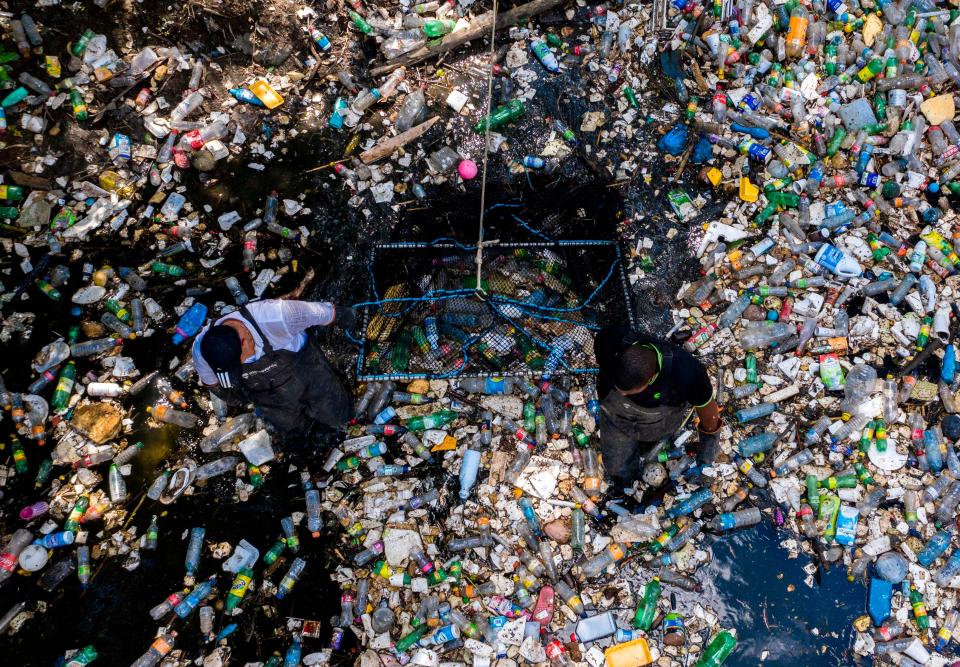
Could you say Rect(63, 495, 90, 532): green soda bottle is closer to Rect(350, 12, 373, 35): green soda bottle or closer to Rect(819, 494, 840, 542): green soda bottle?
Rect(350, 12, 373, 35): green soda bottle

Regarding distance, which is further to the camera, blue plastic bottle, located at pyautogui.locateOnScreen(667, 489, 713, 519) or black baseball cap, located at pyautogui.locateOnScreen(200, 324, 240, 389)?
blue plastic bottle, located at pyautogui.locateOnScreen(667, 489, 713, 519)

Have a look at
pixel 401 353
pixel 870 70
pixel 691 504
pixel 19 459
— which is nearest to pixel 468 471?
pixel 401 353

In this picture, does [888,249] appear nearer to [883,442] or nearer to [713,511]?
[883,442]

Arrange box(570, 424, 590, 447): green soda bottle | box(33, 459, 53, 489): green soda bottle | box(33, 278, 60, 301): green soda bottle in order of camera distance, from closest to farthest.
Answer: box(33, 459, 53, 489): green soda bottle → box(570, 424, 590, 447): green soda bottle → box(33, 278, 60, 301): green soda bottle

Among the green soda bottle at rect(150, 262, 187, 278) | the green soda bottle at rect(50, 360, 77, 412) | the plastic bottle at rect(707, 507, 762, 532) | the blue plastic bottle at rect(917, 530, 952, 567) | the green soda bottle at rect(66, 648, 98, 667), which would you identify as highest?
the green soda bottle at rect(150, 262, 187, 278)

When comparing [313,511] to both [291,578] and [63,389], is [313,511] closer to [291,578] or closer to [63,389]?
[291,578]

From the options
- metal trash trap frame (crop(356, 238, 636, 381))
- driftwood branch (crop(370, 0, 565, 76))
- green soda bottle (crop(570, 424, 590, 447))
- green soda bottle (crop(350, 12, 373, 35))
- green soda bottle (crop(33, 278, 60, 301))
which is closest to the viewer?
green soda bottle (crop(570, 424, 590, 447))

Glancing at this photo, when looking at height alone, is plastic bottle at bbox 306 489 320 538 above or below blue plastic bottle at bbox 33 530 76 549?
below

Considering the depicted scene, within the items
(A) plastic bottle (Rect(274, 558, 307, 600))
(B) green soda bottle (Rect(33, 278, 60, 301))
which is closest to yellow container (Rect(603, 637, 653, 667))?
(A) plastic bottle (Rect(274, 558, 307, 600))
